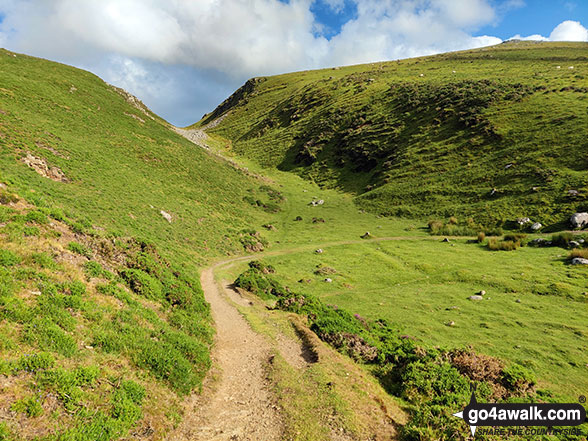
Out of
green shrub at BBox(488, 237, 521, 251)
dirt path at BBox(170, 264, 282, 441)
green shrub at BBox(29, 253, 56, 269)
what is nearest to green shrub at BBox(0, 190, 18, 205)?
green shrub at BBox(29, 253, 56, 269)

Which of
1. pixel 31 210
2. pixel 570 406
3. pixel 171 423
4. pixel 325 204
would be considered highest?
pixel 325 204

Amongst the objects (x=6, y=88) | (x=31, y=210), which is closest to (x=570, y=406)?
(x=31, y=210)

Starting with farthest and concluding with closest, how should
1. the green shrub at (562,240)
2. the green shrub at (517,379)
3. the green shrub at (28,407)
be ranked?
the green shrub at (562,240) → the green shrub at (517,379) → the green shrub at (28,407)

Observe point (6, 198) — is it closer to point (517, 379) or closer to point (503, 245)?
point (517, 379)

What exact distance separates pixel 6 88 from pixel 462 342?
7977 centimetres

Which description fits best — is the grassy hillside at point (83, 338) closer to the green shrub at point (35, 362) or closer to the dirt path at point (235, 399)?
the green shrub at point (35, 362)

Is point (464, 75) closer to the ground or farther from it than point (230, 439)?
farther from it

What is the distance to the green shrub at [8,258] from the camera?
36.7 ft

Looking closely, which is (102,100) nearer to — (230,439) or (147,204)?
(147,204)

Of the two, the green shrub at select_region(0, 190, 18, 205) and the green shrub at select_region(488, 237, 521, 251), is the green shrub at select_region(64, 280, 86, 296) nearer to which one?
the green shrub at select_region(0, 190, 18, 205)

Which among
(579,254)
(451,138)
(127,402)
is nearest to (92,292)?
(127,402)

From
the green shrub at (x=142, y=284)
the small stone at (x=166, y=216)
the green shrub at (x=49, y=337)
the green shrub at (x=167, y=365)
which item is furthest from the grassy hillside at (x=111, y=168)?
the green shrub at (x=167, y=365)

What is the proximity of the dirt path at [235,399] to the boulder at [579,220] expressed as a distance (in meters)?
54.1

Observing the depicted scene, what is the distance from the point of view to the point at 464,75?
388 ft
